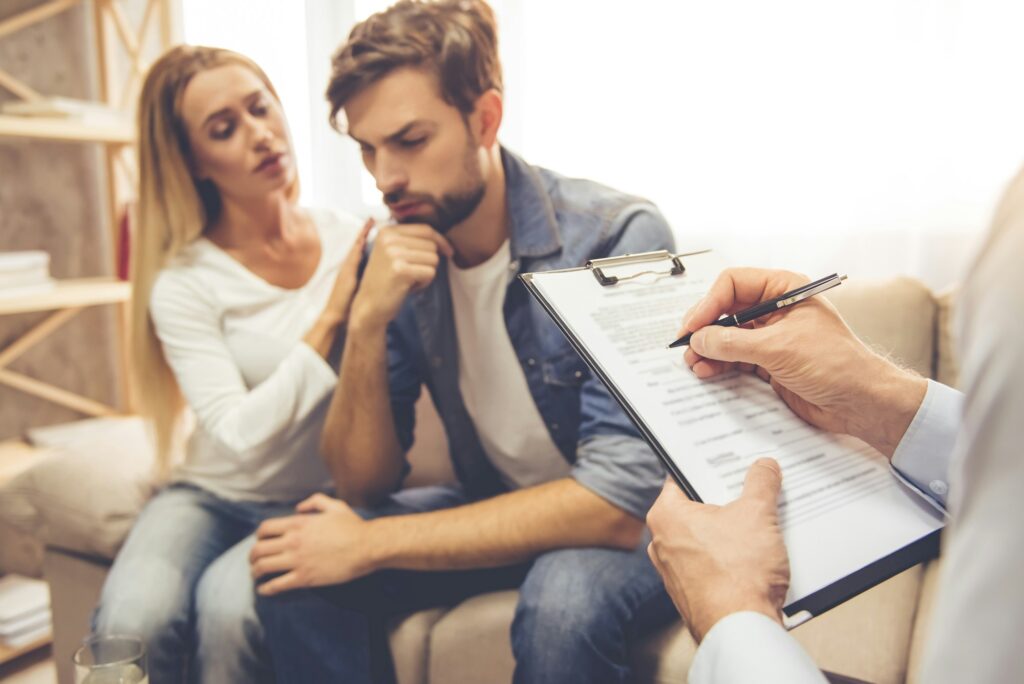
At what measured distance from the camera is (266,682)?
115cm

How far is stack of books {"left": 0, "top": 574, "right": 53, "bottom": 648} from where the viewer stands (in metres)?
1.64

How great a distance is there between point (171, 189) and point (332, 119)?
13.0 inches

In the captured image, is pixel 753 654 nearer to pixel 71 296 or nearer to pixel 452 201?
pixel 452 201

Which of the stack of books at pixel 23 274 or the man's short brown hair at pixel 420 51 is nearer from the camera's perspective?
the man's short brown hair at pixel 420 51

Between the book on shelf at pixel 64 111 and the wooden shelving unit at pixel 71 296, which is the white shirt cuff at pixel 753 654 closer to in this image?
the wooden shelving unit at pixel 71 296

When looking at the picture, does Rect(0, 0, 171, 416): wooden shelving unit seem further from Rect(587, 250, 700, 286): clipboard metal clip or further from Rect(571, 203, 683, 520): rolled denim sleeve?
Rect(587, 250, 700, 286): clipboard metal clip

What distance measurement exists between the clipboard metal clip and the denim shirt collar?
15.8 inches

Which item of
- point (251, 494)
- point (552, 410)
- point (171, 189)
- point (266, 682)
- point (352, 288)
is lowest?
point (266, 682)

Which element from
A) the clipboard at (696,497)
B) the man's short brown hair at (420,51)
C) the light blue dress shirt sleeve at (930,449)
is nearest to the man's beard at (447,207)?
the man's short brown hair at (420,51)

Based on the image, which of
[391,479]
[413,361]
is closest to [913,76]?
[413,361]

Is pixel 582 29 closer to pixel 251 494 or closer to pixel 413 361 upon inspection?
pixel 413 361

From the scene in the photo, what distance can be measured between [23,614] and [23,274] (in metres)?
0.75

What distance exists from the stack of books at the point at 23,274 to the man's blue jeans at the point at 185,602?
0.78 meters

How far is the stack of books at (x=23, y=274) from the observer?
1730 mm
